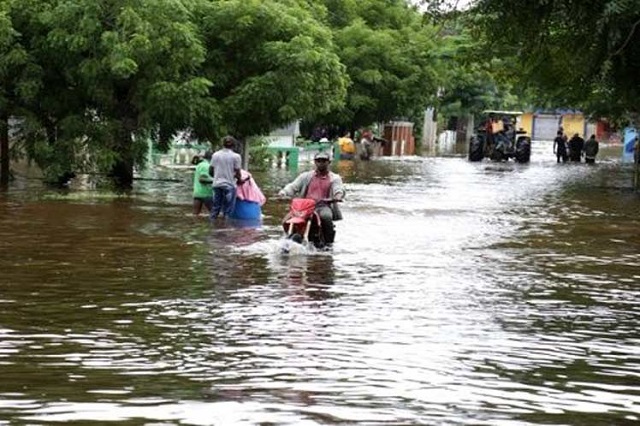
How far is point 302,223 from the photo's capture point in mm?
15484

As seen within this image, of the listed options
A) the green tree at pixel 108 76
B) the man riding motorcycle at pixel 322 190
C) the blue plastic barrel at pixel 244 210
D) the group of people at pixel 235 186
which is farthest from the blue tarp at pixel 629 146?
the man riding motorcycle at pixel 322 190

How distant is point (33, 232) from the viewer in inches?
690

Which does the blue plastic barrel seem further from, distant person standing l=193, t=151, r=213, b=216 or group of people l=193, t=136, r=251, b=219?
distant person standing l=193, t=151, r=213, b=216

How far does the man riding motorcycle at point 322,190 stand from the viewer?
51.5 feet

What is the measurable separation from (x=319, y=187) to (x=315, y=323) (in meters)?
5.84

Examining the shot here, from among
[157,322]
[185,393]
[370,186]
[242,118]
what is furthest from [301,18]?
[185,393]

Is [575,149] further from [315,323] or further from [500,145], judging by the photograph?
[315,323]

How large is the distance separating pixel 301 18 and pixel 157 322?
18.9m

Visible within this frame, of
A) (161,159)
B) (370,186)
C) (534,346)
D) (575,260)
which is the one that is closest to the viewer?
(534,346)

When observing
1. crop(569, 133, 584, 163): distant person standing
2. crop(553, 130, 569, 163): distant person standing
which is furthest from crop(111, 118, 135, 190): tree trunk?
crop(569, 133, 584, 163): distant person standing

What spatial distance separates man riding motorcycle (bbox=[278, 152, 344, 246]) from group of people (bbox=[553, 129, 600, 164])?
42151mm

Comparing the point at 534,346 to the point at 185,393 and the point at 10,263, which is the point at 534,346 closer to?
the point at 185,393

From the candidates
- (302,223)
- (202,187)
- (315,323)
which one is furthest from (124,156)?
(315,323)

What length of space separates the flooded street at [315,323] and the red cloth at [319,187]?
2.69ft
